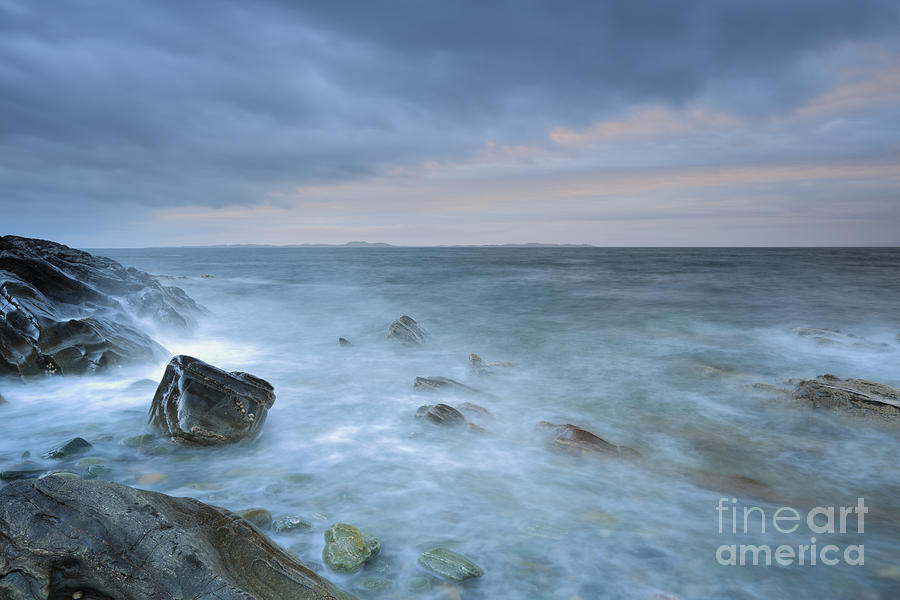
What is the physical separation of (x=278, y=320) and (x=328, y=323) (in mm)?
2687

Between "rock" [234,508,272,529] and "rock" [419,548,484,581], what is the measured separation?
5.74 ft

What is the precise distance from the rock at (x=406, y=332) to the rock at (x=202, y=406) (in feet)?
27.0

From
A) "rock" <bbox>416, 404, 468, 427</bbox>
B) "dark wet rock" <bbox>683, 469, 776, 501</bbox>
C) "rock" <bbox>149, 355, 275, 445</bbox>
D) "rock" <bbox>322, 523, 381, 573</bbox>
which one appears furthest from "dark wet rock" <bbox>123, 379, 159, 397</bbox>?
"dark wet rock" <bbox>683, 469, 776, 501</bbox>

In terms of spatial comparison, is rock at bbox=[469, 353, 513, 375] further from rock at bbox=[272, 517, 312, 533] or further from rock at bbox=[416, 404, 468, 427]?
rock at bbox=[272, 517, 312, 533]

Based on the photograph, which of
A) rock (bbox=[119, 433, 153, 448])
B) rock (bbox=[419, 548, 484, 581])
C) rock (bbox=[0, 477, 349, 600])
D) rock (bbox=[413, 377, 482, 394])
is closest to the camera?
rock (bbox=[0, 477, 349, 600])

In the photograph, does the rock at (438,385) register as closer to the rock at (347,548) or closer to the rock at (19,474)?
the rock at (347,548)

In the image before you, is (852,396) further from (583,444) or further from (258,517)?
(258,517)

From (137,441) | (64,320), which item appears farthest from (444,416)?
(64,320)

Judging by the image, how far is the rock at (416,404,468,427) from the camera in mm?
7867

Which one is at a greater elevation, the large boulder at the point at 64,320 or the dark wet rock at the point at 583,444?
the large boulder at the point at 64,320

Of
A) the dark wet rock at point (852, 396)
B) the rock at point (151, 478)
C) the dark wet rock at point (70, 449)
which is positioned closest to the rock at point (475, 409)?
the rock at point (151, 478)

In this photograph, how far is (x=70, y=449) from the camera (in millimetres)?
6012

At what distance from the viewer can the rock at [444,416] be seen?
787 centimetres

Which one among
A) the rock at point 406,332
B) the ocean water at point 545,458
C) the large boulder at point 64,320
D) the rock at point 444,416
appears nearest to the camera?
the ocean water at point 545,458
